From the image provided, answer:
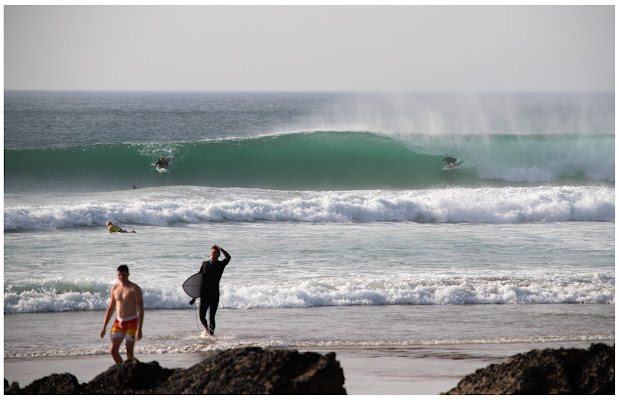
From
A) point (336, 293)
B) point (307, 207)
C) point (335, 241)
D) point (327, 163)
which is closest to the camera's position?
point (336, 293)

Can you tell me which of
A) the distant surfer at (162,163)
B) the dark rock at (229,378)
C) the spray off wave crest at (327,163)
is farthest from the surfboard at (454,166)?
the dark rock at (229,378)

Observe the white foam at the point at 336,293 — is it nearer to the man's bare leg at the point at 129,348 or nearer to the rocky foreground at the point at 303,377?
the man's bare leg at the point at 129,348

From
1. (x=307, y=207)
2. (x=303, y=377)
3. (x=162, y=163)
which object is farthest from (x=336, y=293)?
(x=162, y=163)

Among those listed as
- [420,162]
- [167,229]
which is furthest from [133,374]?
[420,162]

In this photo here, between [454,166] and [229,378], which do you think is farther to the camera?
[454,166]

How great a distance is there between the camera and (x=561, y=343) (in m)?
6.03

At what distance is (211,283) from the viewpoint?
234 inches

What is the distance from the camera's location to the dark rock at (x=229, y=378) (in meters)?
3.71

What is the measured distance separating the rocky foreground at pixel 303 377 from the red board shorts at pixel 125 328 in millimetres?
590

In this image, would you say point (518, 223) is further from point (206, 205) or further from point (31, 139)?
point (31, 139)

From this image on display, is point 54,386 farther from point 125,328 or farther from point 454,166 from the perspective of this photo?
point 454,166

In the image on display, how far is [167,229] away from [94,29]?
3.92m

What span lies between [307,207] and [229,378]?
922cm

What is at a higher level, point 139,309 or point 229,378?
point 139,309
